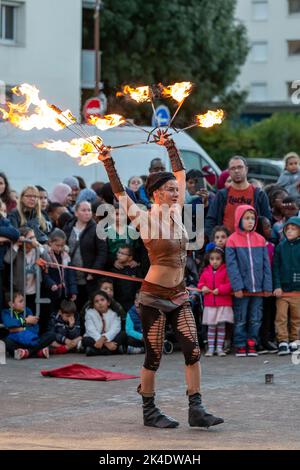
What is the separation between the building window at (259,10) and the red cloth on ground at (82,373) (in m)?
61.5

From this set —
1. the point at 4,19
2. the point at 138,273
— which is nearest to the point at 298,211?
the point at 138,273

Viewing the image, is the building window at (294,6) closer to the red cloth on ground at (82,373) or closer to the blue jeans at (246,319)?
the blue jeans at (246,319)

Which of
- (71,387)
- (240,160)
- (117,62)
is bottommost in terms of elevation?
(71,387)

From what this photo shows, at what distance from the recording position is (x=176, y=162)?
32.3ft

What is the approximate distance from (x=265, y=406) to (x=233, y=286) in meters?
3.60

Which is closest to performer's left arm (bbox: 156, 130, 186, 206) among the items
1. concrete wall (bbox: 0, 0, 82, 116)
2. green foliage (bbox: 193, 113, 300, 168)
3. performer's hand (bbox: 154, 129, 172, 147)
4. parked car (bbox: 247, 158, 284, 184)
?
performer's hand (bbox: 154, 129, 172, 147)

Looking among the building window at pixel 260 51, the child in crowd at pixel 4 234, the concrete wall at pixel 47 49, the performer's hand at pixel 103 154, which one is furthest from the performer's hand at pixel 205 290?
the building window at pixel 260 51

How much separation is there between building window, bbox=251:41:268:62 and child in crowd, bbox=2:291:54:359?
61.0 metres

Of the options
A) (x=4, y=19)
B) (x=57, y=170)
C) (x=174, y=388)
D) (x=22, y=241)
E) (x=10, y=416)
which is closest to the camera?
(x=10, y=416)

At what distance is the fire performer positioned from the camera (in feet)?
30.7

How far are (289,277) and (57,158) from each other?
6.25 metres

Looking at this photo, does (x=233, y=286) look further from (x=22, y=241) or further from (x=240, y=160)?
(x=22, y=241)

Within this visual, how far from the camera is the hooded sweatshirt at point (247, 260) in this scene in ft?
45.5

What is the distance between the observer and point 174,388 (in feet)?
37.6
